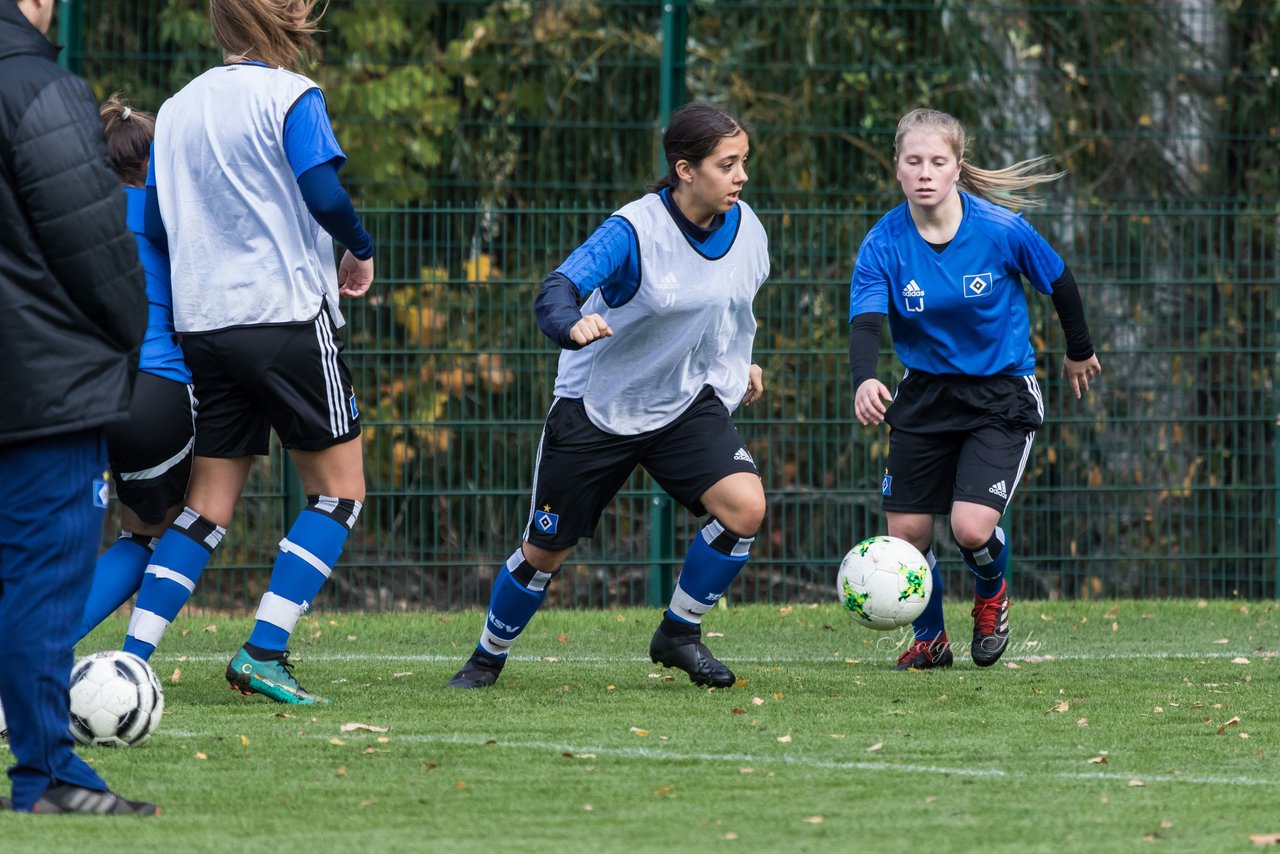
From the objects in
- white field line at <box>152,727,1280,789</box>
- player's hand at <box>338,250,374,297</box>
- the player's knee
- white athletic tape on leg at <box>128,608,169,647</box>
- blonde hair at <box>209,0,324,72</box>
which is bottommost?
white field line at <box>152,727,1280,789</box>

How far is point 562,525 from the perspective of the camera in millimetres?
6156

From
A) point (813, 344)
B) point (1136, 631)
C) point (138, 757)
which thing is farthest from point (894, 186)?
point (138, 757)

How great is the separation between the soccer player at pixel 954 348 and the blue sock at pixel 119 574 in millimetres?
2518

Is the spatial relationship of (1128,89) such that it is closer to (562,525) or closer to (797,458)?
(797,458)

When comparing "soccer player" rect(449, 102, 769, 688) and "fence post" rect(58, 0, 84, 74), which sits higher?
"fence post" rect(58, 0, 84, 74)

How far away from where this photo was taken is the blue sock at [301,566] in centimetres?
581

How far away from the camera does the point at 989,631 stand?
6.93 meters

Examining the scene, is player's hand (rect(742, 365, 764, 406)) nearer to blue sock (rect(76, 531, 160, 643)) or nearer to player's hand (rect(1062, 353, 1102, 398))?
player's hand (rect(1062, 353, 1102, 398))

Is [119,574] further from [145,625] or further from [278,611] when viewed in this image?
→ [278,611]

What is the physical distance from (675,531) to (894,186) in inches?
142

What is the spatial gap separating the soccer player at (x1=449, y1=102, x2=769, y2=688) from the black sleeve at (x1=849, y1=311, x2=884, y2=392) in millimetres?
521

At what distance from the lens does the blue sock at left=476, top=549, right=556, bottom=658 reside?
626 centimetres

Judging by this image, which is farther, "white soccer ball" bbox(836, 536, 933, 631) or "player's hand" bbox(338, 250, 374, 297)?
"white soccer ball" bbox(836, 536, 933, 631)

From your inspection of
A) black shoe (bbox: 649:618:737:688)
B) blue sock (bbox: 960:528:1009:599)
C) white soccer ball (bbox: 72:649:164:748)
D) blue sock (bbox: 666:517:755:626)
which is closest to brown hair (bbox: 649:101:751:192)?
blue sock (bbox: 666:517:755:626)
